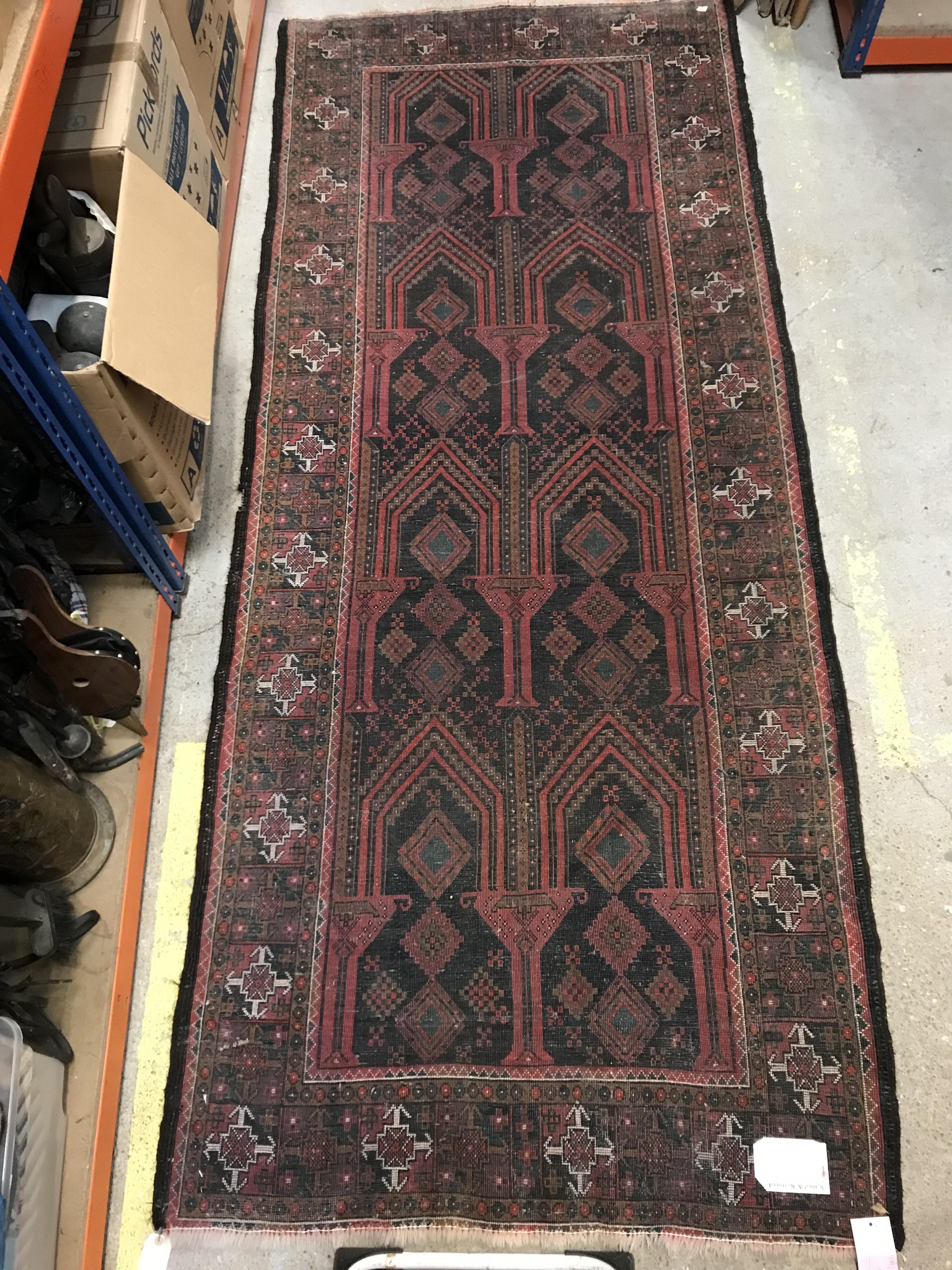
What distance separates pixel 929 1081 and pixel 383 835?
102cm

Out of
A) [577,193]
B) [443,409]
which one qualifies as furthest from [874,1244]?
[577,193]

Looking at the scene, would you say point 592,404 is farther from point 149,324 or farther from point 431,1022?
point 431,1022

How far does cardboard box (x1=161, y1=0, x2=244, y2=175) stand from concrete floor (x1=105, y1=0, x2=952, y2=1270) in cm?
10

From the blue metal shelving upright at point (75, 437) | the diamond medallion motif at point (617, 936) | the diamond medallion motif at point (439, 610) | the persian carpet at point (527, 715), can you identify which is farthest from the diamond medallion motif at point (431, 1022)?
the blue metal shelving upright at point (75, 437)

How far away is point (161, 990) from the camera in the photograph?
1466 millimetres

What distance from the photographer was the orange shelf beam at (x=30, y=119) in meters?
1.11

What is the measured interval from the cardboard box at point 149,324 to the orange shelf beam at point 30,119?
151mm

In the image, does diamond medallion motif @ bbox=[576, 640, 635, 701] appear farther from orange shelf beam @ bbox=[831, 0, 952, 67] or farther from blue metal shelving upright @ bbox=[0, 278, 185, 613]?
orange shelf beam @ bbox=[831, 0, 952, 67]

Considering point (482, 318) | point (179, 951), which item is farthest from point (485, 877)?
point (482, 318)

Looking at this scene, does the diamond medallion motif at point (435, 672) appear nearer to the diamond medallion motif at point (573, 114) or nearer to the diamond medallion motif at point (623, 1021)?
the diamond medallion motif at point (623, 1021)

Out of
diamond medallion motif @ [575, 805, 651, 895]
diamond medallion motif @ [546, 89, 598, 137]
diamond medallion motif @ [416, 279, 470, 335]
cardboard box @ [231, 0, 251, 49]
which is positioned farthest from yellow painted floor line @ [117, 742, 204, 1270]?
cardboard box @ [231, 0, 251, 49]

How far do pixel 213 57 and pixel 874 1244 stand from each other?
107 inches

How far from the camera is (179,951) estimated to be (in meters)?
1.49

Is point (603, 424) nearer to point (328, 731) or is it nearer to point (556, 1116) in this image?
point (328, 731)
